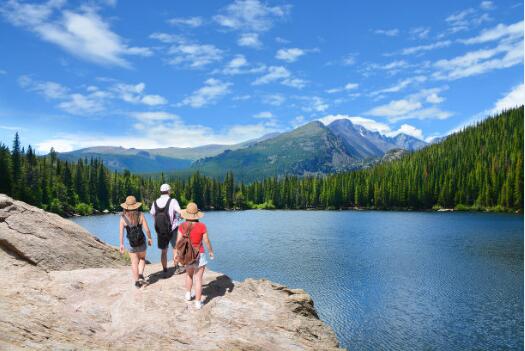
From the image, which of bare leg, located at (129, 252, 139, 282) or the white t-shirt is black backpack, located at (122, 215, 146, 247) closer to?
bare leg, located at (129, 252, 139, 282)

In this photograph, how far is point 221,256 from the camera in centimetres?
5328

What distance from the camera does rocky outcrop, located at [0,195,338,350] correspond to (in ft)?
38.6

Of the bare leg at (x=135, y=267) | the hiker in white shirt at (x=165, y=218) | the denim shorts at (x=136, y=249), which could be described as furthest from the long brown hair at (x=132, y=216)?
the bare leg at (x=135, y=267)

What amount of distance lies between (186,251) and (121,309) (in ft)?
9.76

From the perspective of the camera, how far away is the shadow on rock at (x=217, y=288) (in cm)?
1496

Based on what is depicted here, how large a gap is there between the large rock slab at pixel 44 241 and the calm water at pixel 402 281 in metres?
16.2

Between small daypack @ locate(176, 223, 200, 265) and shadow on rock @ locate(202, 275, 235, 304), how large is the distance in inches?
68.4

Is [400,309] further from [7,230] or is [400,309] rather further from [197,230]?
[7,230]

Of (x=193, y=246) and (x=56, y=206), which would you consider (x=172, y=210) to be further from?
(x=56, y=206)

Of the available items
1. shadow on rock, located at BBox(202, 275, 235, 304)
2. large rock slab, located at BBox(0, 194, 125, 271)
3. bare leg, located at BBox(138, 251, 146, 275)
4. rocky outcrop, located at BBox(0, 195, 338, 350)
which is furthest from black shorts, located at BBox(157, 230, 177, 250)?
large rock slab, located at BBox(0, 194, 125, 271)

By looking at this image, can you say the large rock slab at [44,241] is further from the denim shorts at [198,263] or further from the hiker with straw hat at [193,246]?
the denim shorts at [198,263]

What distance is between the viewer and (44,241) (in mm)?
17859

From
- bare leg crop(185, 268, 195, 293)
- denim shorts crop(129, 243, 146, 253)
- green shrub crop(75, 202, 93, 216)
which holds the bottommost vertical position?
green shrub crop(75, 202, 93, 216)

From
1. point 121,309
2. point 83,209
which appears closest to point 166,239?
point 121,309
